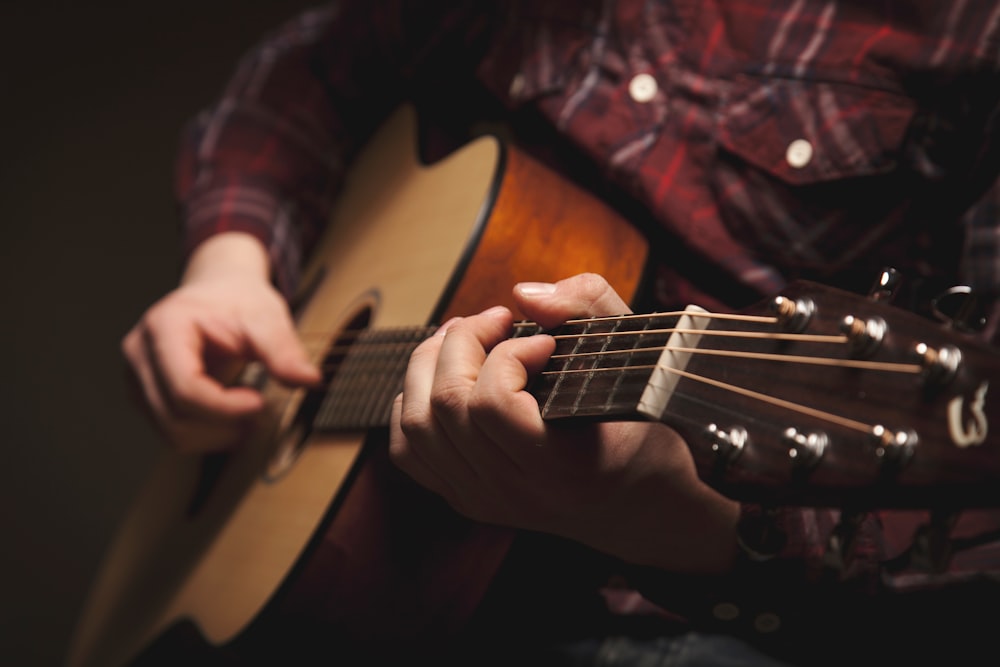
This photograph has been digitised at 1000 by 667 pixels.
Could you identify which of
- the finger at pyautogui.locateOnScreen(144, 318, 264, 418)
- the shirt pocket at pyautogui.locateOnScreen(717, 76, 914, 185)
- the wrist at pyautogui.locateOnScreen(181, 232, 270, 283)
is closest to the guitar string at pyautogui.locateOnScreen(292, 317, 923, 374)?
the shirt pocket at pyautogui.locateOnScreen(717, 76, 914, 185)

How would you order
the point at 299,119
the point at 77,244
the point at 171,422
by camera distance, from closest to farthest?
1. the point at 171,422
2. the point at 299,119
3. the point at 77,244

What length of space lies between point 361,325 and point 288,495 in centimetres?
20

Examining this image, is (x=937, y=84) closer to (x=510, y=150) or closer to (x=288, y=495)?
(x=510, y=150)

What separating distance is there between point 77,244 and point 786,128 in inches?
56.2

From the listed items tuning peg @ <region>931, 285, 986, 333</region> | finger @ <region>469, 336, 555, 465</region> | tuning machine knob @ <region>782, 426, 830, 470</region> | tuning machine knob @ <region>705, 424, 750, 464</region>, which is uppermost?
tuning peg @ <region>931, 285, 986, 333</region>

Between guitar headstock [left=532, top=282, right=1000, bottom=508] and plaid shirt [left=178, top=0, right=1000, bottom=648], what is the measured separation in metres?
0.18

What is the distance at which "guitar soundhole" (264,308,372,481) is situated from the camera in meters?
0.85

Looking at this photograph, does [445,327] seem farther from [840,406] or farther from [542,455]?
[840,406]

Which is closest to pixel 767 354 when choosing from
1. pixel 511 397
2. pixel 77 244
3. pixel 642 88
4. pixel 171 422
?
pixel 511 397

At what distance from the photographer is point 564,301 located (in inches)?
21.1

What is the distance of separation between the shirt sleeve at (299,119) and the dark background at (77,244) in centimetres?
52

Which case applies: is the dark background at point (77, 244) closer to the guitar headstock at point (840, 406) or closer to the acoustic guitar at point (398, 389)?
the acoustic guitar at point (398, 389)

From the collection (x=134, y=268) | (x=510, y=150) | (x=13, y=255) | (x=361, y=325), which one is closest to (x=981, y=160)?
(x=510, y=150)

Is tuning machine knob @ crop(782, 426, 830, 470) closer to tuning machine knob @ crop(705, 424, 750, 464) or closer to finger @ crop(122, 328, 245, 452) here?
tuning machine knob @ crop(705, 424, 750, 464)
